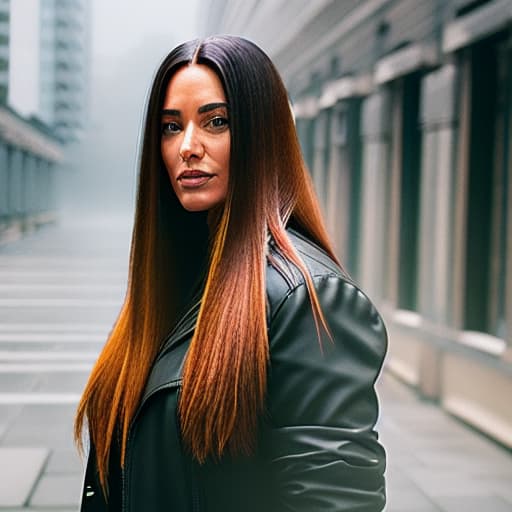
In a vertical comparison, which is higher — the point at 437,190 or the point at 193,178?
the point at 437,190

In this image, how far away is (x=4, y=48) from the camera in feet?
60.3

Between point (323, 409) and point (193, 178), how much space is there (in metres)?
0.44

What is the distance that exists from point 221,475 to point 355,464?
21 centimetres

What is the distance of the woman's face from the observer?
4.84ft

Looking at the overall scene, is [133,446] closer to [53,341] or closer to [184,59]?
[184,59]

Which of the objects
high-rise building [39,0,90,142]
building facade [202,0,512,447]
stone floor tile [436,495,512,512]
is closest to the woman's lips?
stone floor tile [436,495,512,512]

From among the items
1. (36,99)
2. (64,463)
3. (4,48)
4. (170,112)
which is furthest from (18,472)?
(36,99)

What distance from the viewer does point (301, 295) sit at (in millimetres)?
1342

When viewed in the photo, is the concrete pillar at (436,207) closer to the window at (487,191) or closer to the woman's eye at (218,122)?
the window at (487,191)

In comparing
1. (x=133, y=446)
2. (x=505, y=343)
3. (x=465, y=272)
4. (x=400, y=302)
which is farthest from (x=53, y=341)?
(x=133, y=446)

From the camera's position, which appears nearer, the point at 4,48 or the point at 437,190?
the point at 437,190

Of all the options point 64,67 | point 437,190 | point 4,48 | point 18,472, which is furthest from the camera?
point 64,67

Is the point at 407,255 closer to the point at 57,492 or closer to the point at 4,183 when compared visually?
the point at 57,492

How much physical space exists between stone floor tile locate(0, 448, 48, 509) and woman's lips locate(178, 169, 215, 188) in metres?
3.87
